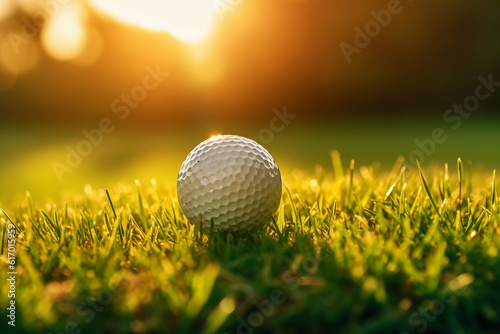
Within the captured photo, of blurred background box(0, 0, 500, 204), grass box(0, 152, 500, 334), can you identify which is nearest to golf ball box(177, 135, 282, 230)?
grass box(0, 152, 500, 334)

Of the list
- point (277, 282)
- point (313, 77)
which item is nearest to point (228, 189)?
point (277, 282)

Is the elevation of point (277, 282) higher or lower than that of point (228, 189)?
lower

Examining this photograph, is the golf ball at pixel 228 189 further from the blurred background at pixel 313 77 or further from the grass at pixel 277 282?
the blurred background at pixel 313 77

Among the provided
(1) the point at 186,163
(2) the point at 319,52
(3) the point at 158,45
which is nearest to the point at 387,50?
(2) the point at 319,52

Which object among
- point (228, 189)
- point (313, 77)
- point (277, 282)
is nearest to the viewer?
point (277, 282)

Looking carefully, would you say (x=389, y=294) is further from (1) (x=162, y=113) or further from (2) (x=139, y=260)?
(1) (x=162, y=113)

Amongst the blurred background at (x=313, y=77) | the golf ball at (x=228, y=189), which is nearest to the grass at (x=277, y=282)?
the golf ball at (x=228, y=189)

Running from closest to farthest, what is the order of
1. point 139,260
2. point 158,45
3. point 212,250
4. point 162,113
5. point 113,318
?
point 113,318
point 139,260
point 212,250
point 158,45
point 162,113

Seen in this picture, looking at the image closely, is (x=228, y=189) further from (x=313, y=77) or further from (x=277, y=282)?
(x=313, y=77)
